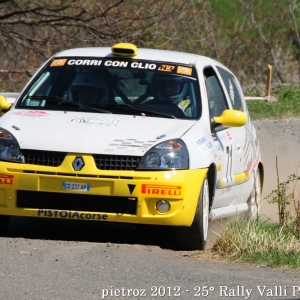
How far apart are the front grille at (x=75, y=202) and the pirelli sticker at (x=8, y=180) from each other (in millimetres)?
95

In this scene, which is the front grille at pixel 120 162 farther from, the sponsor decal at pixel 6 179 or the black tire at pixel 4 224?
the black tire at pixel 4 224

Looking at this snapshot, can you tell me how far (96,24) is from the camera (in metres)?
16.9

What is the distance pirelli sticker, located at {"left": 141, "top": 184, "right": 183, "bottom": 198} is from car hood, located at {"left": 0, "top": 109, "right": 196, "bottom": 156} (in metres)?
0.26

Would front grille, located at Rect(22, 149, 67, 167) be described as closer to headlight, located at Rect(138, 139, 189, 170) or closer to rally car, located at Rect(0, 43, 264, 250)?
rally car, located at Rect(0, 43, 264, 250)

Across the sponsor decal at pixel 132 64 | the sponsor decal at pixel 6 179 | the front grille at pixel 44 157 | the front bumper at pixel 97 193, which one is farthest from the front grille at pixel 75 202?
the sponsor decal at pixel 132 64

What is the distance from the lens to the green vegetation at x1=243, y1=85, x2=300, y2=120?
58.2 ft

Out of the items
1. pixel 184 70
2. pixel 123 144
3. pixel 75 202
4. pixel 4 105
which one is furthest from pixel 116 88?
pixel 75 202

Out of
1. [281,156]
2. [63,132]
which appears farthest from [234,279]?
[281,156]

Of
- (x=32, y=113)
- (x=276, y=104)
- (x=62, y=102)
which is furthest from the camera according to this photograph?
(x=276, y=104)

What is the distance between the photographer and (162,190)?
23.1 ft

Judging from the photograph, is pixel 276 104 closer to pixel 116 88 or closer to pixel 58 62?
pixel 58 62

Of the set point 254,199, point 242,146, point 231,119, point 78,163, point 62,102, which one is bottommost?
point 254,199

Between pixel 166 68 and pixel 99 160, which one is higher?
pixel 166 68

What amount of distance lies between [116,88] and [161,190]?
1473mm
